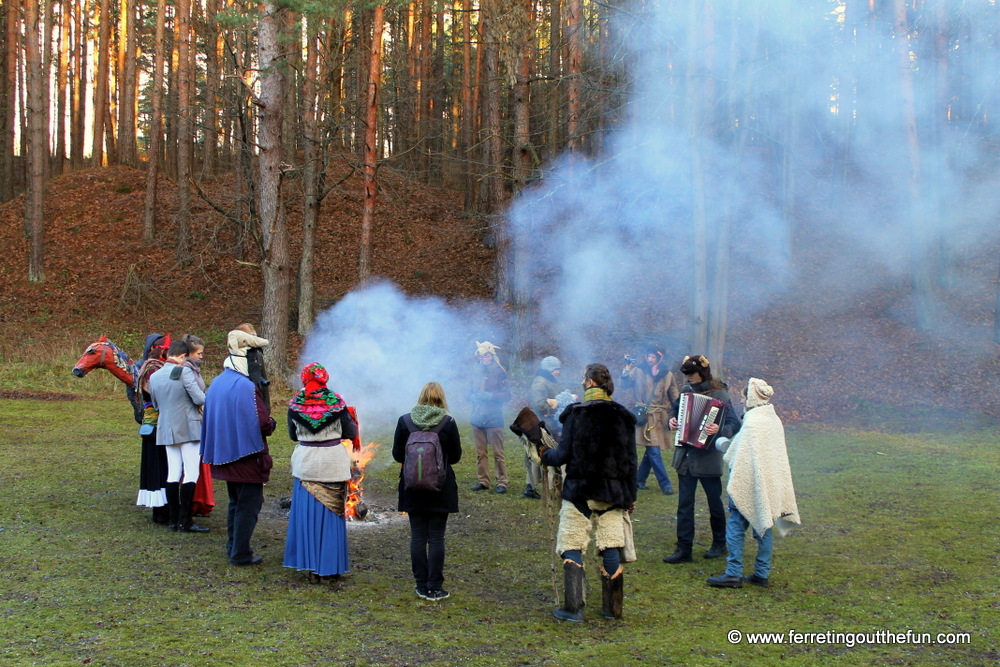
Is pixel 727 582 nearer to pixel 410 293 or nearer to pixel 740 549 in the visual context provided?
pixel 740 549

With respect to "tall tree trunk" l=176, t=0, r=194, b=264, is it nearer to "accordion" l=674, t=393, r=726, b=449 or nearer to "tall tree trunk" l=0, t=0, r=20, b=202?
"tall tree trunk" l=0, t=0, r=20, b=202

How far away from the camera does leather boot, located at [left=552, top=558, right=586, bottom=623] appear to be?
17.3 feet

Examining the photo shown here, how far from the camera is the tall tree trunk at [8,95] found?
26.5 m

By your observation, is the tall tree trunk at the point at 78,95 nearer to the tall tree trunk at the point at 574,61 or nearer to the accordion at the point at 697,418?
the tall tree trunk at the point at 574,61

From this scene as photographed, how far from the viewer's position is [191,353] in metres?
7.39

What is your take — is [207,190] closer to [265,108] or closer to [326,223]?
[326,223]

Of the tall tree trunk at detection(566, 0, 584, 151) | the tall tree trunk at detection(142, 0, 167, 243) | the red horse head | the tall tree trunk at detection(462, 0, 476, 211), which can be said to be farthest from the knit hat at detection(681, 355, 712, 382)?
the tall tree trunk at detection(462, 0, 476, 211)

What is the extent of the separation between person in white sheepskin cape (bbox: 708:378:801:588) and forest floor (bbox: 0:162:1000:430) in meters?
9.81

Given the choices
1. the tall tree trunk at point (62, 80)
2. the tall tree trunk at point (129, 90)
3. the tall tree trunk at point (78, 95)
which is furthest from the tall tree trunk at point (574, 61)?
the tall tree trunk at point (78, 95)

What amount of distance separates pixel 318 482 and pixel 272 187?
1134 centimetres

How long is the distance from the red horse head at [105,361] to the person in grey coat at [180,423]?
1330mm

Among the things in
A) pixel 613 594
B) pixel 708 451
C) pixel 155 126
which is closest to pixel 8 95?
pixel 155 126

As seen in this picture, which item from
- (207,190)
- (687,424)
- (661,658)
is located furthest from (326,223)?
(661,658)

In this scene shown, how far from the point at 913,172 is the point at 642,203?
6042 millimetres
